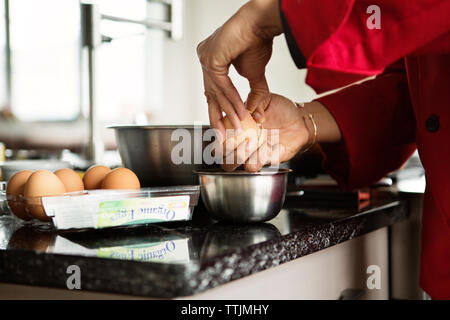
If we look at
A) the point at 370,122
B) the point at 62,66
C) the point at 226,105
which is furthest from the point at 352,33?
the point at 62,66

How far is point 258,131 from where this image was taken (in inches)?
36.4

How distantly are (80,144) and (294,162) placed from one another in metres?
4.08

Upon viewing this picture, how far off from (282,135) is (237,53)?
275 millimetres

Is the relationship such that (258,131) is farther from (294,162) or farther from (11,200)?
(294,162)

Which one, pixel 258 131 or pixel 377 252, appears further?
pixel 377 252

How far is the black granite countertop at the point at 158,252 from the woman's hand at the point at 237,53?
20cm

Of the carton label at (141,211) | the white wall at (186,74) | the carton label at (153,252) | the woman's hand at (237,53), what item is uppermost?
the white wall at (186,74)

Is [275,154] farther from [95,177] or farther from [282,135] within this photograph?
[95,177]

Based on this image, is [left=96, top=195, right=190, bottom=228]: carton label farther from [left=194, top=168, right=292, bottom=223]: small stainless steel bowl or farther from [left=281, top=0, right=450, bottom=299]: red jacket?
[left=281, top=0, right=450, bottom=299]: red jacket

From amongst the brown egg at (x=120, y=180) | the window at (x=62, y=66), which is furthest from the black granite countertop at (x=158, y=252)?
the window at (x=62, y=66)

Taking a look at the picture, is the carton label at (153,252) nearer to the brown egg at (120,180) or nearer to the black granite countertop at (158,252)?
the black granite countertop at (158,252)

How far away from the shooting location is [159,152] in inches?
40.0

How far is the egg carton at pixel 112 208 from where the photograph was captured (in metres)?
0.74

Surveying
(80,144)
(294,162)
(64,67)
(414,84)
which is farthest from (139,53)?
(414,84)
